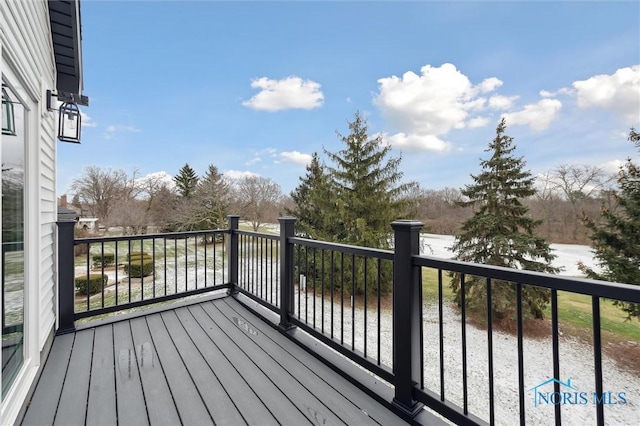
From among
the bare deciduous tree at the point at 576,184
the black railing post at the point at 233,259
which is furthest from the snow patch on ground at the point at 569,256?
the black railing post at the point at 233,259

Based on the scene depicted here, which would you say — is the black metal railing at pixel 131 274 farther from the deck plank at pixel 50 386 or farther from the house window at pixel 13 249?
the house window at pixel 13 249

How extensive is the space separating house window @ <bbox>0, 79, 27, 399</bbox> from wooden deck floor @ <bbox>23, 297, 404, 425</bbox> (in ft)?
1.06

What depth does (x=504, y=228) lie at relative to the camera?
8.31 metres

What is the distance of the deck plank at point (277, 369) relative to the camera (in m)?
1.59

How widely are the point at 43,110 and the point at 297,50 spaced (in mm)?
7822

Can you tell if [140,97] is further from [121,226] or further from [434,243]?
[434,243]

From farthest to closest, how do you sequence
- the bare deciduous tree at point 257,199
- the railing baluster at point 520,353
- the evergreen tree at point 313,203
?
the bare deciduous tree at point 257,199, the evergreen tree at point 313,203, the railing baluster at point 520,353

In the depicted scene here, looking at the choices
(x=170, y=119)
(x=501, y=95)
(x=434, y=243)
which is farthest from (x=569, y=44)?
(x=170, y=119)

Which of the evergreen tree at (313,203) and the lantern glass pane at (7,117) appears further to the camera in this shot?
the evergreen tree at (313,203)

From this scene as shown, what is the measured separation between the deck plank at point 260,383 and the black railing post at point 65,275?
1.24 meters

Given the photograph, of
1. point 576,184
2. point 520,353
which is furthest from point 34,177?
point 576,184

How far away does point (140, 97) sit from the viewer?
11367mm

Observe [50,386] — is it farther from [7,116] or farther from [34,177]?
[7,116]

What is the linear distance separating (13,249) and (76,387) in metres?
0.92
